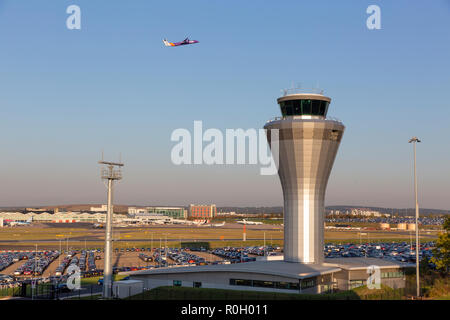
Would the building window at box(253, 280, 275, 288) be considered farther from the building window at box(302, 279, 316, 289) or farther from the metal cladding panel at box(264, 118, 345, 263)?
the metal cladding panel at box(264, 118, 345, 263)

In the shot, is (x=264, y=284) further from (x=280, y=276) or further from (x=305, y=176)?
(x=305, y=176)

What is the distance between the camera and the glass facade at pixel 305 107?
178 ft

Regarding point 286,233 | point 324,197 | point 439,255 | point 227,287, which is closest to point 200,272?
point 227,287

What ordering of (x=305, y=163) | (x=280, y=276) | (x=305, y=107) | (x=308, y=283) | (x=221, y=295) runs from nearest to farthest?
(x=221, y=295)
(x=280, y=276)
(x=308, y=283)
(x=305, y=163)
(x=305, y=107)

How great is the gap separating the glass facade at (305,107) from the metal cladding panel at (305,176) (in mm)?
1446

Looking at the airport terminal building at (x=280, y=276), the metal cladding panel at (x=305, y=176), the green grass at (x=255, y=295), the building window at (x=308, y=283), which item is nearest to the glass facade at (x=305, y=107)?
the metal cladding panel at (x=305, y=176)

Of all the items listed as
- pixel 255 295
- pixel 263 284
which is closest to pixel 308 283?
pixel 263 284

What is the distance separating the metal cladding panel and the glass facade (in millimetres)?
1446

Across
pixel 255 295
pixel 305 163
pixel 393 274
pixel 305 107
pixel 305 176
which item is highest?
pixel 305 107

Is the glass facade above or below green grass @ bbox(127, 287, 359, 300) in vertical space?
above

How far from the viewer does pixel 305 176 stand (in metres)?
54.0

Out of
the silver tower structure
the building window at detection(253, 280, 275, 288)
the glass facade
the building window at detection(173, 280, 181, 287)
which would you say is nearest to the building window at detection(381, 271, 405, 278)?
the silver tower structure

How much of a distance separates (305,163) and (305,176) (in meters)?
1.66

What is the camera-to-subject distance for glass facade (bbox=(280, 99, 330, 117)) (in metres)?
54.3
